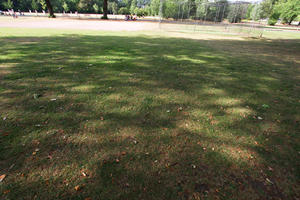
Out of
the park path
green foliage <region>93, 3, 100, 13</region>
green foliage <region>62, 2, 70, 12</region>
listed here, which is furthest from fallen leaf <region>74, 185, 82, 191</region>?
green foliage <region>93, 3, 100, 13</region>

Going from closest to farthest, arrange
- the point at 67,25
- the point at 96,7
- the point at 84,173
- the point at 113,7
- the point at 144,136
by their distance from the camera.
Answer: the point at 84,173, the point at 144,136, the point at 67,25, the point at 96,7, the point at 113,7

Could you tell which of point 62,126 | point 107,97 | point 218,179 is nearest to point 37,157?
point 62,126

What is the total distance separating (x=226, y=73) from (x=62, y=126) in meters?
6.26

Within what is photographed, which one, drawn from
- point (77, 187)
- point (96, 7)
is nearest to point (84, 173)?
point (77, 187)

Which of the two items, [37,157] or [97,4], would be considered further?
[97,4]

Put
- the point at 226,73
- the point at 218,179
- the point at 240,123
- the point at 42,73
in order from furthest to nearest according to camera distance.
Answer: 1. the point at 226,73
2. the point at 42,73
3. the point at 240,123
4. the point at 218,179

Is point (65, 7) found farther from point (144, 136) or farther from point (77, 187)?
point (77, 187)

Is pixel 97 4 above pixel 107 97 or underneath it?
above

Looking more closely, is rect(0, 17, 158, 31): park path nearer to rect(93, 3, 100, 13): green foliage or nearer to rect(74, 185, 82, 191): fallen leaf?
rect(74, 185, 82, 191): fallen leaf

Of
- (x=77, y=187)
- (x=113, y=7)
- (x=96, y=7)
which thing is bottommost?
(x=77, y=187)

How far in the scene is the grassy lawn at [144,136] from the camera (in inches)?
84.6

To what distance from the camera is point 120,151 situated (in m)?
2.65

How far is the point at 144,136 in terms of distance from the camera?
301cm

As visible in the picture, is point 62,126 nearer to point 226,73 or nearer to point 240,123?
point 240,123
